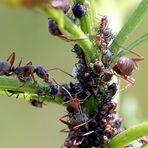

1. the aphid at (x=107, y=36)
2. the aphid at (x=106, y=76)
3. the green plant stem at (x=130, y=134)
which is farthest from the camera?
the aphid at (x=107, y=36)

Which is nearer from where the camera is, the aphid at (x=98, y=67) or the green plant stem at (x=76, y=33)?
the green plant stem at (x=76, y=33)

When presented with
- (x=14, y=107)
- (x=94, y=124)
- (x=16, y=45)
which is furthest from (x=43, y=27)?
(x=94, y=124)

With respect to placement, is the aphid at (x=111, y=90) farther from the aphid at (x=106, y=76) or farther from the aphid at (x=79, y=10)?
the aphid at (x=79, y=10)

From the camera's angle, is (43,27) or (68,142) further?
(43,27)

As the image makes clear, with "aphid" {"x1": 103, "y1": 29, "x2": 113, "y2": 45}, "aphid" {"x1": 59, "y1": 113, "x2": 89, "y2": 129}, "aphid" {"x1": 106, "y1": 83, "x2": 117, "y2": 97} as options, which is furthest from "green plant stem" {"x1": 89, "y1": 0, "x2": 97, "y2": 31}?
"aphid" {"x1": 59, "y1": 113, "x2": 89, "y2": 129}

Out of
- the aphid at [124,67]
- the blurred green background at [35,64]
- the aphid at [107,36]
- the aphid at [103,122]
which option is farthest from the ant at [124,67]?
the blurred green background at [35,64]

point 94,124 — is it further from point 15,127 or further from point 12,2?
point 15,127

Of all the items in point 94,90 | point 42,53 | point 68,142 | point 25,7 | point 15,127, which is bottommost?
point 68,142
